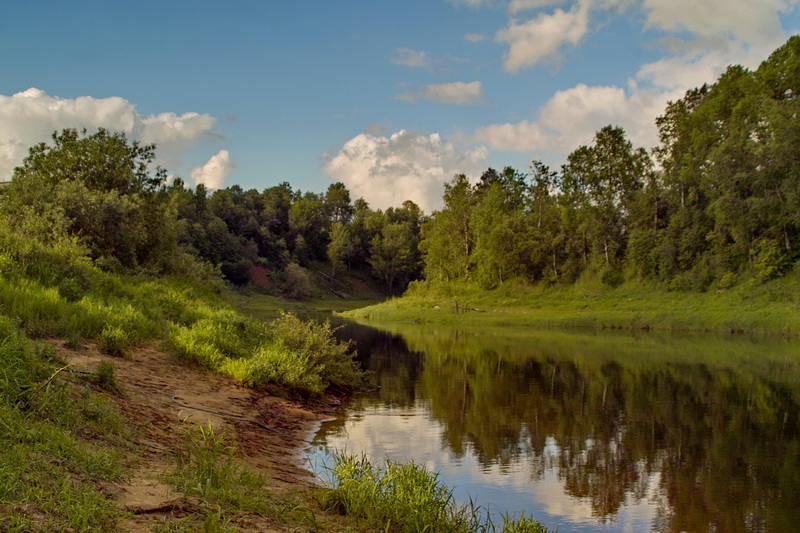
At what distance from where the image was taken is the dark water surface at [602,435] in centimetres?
880

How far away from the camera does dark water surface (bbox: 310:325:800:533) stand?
28.9ft

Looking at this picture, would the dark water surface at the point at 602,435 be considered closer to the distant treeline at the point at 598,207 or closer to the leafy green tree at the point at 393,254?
the distant treeline at the point at 598,207

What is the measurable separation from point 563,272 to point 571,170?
39.2 feet

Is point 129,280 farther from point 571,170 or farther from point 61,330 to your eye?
point 571,170

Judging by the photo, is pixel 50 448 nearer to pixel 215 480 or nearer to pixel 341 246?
pixel 215 480

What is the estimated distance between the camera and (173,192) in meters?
90.2

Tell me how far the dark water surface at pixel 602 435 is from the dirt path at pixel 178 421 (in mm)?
890

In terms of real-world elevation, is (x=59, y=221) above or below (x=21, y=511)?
above

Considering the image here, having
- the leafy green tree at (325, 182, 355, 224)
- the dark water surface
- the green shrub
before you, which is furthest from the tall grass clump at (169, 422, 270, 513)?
the leafy green tree at (325, 182, 355, 224)

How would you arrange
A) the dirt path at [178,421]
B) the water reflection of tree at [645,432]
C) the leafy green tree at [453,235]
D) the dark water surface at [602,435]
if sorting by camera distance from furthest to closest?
1. the leafy green tree at [453,235]
2. the water reflection of tree at [645,432]
3. the dark water surface at [602,435]
4. the dirt path at [178,421]

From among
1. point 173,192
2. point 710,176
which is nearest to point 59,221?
point 710,176

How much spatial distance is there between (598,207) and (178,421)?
54.5m

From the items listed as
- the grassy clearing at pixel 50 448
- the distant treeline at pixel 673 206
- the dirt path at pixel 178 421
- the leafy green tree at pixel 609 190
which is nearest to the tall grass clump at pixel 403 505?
the dirt path at pixel 178 421

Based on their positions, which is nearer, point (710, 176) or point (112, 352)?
point (112, 352)
